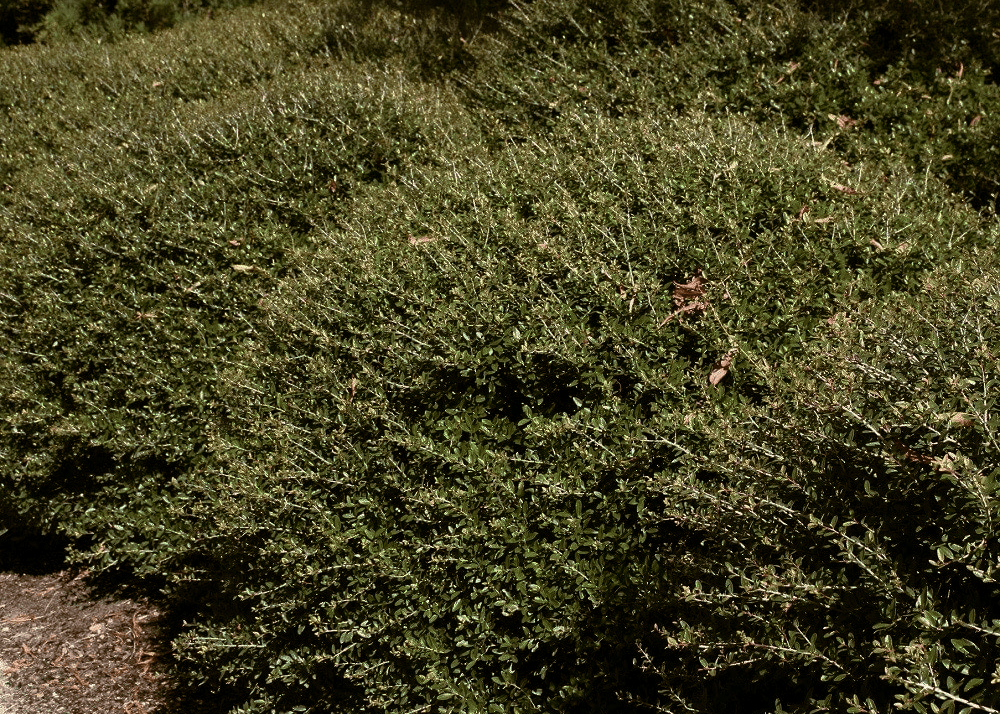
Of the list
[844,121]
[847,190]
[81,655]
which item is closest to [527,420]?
[847,190]

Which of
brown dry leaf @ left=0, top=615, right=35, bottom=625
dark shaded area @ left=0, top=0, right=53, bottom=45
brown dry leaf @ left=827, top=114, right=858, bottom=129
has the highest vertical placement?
brown dry leaf @ left=827, top=114, right=858, bottom=129

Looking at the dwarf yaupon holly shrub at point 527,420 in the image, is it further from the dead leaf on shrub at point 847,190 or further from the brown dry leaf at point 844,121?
the brown dry leaf at point 844,121

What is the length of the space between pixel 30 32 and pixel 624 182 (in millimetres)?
10240

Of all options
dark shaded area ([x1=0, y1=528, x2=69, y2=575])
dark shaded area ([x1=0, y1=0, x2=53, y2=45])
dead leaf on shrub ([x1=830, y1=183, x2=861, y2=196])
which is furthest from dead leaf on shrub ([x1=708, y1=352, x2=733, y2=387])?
dark shaded area ([x1=0, y1=0, x2=53, y2=45])

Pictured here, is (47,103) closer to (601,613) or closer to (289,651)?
(289,651)

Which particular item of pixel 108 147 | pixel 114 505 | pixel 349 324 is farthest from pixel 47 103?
pixel 349 324

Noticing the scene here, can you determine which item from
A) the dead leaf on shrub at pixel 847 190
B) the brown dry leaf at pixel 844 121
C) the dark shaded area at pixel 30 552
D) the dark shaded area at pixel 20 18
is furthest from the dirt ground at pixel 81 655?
the dark shaded area at pixel 20 18

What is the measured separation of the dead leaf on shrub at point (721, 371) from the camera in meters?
3.37

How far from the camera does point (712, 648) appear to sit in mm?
2561

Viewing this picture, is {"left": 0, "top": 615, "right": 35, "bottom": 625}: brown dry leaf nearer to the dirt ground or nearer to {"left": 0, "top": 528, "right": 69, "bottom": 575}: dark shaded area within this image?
the dirt ground

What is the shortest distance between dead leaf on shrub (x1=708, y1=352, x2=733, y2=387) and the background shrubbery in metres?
0.01

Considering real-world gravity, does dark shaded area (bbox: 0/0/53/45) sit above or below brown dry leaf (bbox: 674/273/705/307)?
below

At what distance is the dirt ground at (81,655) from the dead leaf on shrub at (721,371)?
2754mm

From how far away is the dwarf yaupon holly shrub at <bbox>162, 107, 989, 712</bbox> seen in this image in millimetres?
3115
